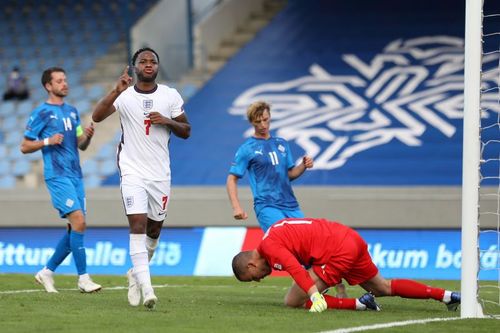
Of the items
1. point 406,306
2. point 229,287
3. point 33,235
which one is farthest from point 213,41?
point 406,306

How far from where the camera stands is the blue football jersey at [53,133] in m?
11.8

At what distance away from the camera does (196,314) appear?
30.1 feet

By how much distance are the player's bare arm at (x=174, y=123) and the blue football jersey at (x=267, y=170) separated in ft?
5.35

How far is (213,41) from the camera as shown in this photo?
26.5m

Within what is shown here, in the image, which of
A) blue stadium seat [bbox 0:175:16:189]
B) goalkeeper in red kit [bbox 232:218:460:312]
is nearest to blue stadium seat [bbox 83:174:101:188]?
blue stadium seat [bbox 0:175:16:189]

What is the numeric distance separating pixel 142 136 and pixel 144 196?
1.71ft

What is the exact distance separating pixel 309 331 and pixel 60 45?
1972 cm

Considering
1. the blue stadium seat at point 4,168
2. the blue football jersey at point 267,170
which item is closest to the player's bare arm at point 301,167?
the blue football jersey at point 267,170

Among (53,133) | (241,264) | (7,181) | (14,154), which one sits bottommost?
(241,264)

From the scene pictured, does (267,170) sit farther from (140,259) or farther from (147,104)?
(140,259)

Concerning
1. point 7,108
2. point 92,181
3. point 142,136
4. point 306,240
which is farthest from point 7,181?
point 306,240

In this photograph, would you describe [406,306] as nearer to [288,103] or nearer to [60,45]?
[288,103]

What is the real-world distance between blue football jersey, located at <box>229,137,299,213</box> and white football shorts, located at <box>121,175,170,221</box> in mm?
1616

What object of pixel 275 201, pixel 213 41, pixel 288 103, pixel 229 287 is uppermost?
pixel 213 41
